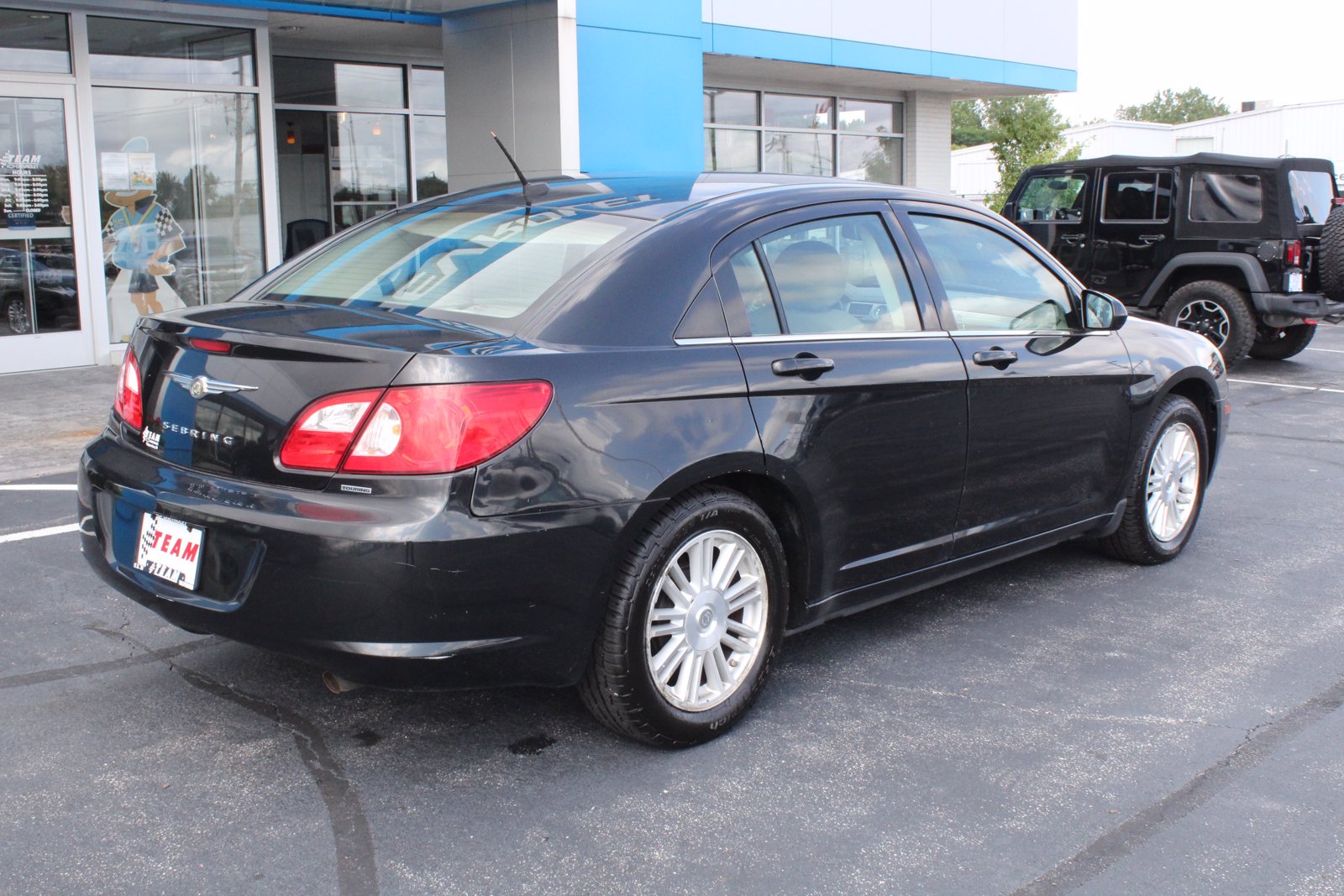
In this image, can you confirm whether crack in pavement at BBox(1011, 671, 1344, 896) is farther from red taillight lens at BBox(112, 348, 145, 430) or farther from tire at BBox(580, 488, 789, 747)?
red taillight lens at BBox(112, 348, 145, 430)

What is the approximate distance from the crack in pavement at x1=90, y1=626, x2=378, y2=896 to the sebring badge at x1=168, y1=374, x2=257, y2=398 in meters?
1.01

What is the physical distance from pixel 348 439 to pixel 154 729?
1.22 meters

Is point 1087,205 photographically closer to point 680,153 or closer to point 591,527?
point 680,153

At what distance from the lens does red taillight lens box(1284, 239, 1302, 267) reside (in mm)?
12039

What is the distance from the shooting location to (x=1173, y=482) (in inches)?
223

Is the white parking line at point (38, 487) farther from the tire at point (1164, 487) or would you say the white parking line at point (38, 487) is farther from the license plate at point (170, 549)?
the tire at point (1164, 487)

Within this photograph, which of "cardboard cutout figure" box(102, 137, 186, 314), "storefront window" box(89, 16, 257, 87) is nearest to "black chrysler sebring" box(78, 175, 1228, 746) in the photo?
"cardboard cutout figure" box(102, 137, 186, 314)

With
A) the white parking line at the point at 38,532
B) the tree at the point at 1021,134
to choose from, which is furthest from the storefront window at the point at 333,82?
the tree at the point at 1021,134

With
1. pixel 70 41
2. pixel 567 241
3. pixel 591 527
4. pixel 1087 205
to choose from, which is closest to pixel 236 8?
pixel 70 41

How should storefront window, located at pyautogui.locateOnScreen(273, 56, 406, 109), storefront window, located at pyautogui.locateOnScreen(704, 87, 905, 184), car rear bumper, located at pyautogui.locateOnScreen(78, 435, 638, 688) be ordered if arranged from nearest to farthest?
car rear bumper, located at pyautogui.locateOnScreen(78, 435, 638, 688) < storefront window, located at pyautogui.locateOnScreen(273, 56, 406, 109) < storefront window, located at pyautogui.locateOnScreen(704, 87, 905, 184)

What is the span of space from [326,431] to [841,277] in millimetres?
1785

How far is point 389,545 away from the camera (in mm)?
3098

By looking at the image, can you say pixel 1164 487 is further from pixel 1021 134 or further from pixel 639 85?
pixel 1021 134

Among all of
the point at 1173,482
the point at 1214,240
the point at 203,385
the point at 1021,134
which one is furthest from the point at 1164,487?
the point at 1021,134
